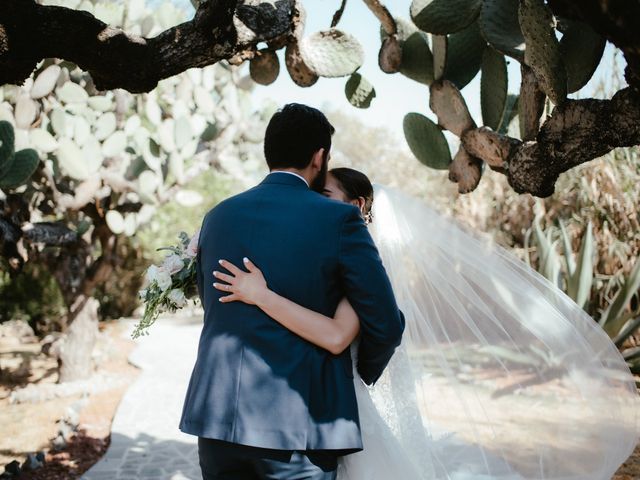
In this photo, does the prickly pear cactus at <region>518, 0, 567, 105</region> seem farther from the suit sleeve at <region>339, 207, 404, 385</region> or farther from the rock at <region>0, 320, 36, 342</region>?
the rock at <region>0, 320, 36, 342</region>

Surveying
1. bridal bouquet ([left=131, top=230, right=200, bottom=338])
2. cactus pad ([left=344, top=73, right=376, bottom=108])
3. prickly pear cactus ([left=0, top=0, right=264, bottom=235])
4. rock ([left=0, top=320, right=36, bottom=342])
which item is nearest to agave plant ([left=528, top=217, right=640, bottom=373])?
cactus pad ([left=344, top=73, right=376, bottom=108])

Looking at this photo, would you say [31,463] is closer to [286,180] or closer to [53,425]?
[53,425]

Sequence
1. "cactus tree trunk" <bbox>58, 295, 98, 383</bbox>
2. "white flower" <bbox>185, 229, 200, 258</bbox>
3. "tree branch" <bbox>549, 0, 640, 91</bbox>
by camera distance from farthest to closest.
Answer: "cactus tree trunk" <bbox>58, 295, 98, 383</bbox>, "white flower" <bbox>185, 229, 200, 258</bbox>, "tree branch" <bbox>549, 0, 640, 91</bbox>

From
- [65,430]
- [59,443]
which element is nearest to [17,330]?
[65,430]

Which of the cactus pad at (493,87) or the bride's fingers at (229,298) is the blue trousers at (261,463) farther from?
the cactus pad at (493,87)

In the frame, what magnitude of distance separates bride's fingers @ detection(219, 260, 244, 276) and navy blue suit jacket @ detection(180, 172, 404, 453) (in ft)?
0.07

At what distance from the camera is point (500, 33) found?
8.77 feet

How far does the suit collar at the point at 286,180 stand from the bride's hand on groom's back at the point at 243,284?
0.78 feet

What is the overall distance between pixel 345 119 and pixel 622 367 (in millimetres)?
32492

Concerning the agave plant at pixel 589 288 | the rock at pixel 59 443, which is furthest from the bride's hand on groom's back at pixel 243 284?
the agave plant at pixel 589 288

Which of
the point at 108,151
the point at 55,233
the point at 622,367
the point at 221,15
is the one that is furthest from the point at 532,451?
the point at 108,151

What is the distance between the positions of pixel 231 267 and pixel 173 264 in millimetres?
733

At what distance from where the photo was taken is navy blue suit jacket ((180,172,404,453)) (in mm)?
1534

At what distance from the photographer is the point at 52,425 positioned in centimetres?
585
